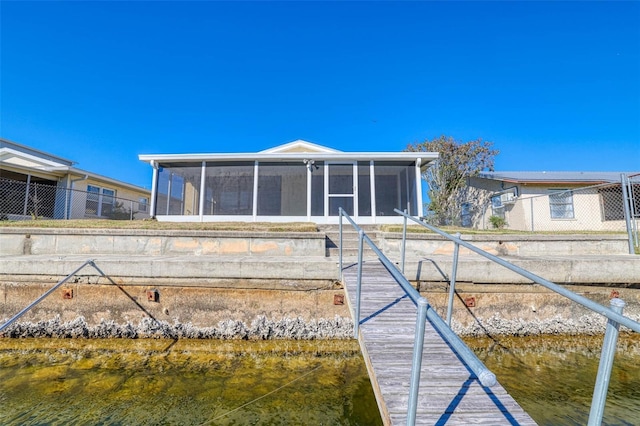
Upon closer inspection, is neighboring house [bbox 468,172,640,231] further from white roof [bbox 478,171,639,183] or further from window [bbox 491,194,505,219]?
window [bbox 491,194,505,219]

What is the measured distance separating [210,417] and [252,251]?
3.56 meters

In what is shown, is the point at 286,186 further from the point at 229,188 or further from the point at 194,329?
the point at 194,329

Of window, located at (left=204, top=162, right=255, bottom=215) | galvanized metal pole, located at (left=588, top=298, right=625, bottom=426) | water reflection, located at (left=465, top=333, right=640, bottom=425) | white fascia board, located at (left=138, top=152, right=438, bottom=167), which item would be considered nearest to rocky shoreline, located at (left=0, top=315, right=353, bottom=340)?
water reflection, located at (left=465, top=333, right=640, bottom=425)

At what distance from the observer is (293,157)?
10188 mm

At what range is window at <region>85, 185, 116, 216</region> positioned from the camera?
13.9 m

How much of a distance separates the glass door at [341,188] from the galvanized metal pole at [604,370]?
29.4ft

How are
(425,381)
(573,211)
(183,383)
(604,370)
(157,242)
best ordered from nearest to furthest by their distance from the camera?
(604,370) < (425,381) < (183,383) < (157,242) < (573,211)

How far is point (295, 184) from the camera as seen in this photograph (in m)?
10.5

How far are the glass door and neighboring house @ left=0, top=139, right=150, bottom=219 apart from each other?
9.30 m

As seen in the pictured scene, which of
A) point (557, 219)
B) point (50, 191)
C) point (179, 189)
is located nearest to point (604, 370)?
point (179, 189)

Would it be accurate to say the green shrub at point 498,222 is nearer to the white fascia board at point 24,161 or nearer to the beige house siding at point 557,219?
the beige house siding at point 557,219

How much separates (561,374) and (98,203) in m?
Answer: 18.1

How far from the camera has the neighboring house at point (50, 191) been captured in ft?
37.4

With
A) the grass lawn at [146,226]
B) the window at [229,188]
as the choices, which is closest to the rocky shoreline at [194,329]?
the grass lawn at [146,226]
